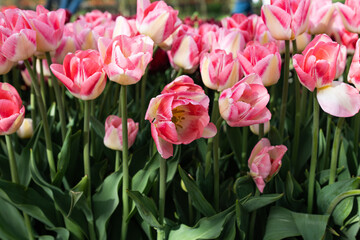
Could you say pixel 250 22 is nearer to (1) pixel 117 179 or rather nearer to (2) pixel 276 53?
(2) pixel 276 53

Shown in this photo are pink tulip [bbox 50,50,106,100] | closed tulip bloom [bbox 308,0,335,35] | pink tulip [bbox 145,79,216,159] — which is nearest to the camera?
pink tulip [bbox 145,79,216,159]

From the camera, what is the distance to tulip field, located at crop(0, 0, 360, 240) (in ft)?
2.36

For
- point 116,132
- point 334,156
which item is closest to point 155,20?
point 116,132

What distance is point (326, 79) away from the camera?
74 cm

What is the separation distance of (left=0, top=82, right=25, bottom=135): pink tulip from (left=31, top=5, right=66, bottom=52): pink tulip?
113mm

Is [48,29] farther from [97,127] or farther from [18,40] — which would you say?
[97,127]

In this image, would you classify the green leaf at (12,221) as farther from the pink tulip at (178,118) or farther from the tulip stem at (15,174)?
the pink tulip at (178,118)

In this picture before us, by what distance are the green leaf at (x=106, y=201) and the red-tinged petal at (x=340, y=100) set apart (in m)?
0.44

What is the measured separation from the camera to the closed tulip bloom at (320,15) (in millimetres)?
971

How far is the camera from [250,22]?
114cm

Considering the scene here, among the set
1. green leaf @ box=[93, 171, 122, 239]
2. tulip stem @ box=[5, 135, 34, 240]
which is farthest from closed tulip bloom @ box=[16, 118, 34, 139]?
green leaf @ box=[93, 171, 122, 239]

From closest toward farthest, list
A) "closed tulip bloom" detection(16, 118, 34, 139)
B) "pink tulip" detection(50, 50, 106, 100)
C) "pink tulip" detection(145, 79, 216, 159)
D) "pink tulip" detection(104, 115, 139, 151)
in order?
"pink tulip" detection(145, 79, 216, 159), "pink tulip" detection(50, 50, 106, 100), "pink tulip" detection(104, 115, 139, 151), "closed tulip bloom" detection(16, 118, 34, 139)

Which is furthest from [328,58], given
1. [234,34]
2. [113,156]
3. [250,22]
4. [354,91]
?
[113,156]

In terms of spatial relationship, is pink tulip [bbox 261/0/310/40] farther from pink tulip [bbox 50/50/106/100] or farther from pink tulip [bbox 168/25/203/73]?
pink tulip [bbox 50/50/106/100]
